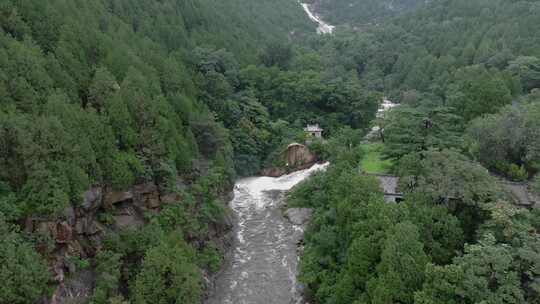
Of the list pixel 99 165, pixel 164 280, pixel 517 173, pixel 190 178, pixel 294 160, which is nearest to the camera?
pixel 164 280

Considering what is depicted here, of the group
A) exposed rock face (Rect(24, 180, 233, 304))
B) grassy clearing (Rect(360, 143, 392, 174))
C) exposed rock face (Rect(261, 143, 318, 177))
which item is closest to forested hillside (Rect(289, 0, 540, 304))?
grassy clearing (Rect(360, 143, 392, 174))

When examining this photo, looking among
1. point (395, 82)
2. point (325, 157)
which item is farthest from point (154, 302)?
point (395, 82)

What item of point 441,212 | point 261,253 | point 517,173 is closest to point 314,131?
point 261,253

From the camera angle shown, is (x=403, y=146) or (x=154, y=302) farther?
(x=403, y=146)

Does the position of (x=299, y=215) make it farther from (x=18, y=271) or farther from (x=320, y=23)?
(x=320, y=23)

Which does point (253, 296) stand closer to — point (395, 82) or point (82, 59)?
point (82, 59)

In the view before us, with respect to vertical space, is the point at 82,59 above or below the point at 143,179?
above

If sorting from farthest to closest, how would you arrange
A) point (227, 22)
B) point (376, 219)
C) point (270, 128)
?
point (227, 22) → point (270, 128) → point (376, 219)
